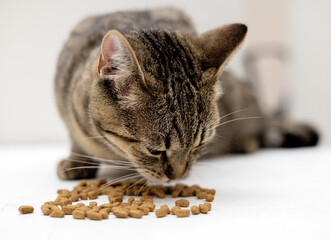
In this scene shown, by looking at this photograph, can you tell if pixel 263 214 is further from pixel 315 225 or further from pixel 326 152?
pixel 326 152

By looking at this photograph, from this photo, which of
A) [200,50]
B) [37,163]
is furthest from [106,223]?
[37,163]

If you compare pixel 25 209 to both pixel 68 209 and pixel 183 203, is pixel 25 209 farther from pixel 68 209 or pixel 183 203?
pixel 183 203

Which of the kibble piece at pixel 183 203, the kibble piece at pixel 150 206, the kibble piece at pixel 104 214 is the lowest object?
the kibble piece at pixel 183 203

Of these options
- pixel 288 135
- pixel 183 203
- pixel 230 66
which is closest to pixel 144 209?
pixel 183 203

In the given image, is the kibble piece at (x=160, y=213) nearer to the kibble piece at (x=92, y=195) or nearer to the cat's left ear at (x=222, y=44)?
the kibble piece at (x=92, y=195)

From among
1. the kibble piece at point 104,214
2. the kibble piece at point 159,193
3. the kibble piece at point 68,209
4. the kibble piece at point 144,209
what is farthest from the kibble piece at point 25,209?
the kibble piece at point 159,193

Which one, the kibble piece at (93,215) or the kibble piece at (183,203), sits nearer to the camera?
the kibble piece at (93,215)

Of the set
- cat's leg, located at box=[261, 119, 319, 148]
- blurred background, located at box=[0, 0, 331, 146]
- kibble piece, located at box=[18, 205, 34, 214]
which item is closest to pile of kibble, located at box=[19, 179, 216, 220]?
kibble piece, located at box=[18, 205, 34, 214]
